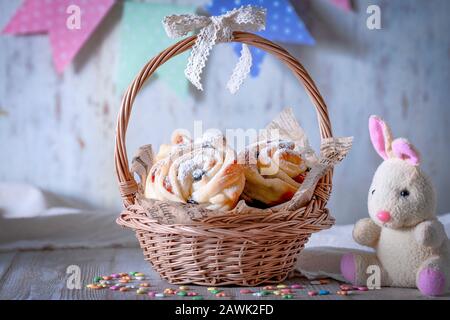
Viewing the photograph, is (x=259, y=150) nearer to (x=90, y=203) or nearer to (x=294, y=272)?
(x=294, y=272)

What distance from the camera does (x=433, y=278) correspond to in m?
1.36

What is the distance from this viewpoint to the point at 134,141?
236 centimetres

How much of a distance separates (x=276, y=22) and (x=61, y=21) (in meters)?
0.77

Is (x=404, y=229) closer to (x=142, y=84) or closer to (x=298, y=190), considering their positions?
(x=298, y=190)

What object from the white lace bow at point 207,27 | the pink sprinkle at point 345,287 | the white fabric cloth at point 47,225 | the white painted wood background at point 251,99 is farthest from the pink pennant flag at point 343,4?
the pink sprinkle at point 345,287

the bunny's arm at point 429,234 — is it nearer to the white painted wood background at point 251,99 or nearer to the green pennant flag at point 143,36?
the white painted wood background at point 251,99

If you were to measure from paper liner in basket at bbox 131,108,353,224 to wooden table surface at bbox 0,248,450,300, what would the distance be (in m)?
0.18

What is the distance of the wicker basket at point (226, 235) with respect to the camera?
4.36ft

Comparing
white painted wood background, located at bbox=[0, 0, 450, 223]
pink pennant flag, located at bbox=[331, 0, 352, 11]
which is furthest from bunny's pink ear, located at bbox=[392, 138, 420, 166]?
pink pennant flag, located at bbox=[331, 0, 352, 11]

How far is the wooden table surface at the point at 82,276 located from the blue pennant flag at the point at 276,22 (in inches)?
33.0

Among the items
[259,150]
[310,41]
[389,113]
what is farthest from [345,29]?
[259,150]

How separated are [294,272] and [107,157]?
103 centimetres

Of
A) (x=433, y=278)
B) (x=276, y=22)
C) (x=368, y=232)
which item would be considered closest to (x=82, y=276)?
(x=368, y=232)

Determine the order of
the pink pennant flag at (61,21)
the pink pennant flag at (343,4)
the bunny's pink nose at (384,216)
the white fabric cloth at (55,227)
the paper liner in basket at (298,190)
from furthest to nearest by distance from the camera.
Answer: the pink pennant flag at (343,4) < the pink pennant flag at (61,21) < the white fabric cloth at (55,227) < the bunny's pink nose at (384,216) < the paper liner in basket at (298,190)
